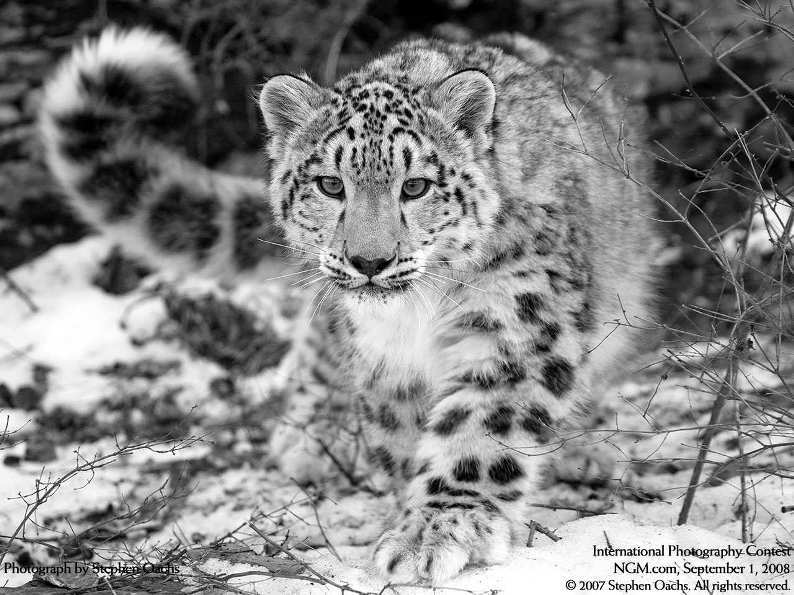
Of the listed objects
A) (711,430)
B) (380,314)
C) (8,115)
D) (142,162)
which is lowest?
(711,430)

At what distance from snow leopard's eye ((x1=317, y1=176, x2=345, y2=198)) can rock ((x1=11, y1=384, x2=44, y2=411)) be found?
272 centimetres

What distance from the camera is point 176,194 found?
5.51 m

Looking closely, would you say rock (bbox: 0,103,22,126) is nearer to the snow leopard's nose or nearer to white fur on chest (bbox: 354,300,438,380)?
white fur on chest (bbox: 354,300,438,380)

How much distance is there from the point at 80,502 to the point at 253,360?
6.25ft

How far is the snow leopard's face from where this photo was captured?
4.06 meters

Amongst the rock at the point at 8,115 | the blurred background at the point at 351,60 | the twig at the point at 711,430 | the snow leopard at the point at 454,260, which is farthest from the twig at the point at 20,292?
the twig at the point at 711,430

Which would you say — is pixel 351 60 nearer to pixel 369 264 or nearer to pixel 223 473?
pixel 223 473

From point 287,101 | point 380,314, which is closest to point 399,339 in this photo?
point 380,314

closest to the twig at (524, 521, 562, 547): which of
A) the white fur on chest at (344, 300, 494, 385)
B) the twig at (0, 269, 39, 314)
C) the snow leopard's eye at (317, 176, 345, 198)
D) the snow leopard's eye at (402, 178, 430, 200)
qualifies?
the white fur on chest at (344, 300, 494, 385)

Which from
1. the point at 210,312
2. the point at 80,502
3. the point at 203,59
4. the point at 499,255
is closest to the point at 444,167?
the point at 499,255

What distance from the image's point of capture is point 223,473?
17.8 ft

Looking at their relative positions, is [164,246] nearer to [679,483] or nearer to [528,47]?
[528,47]

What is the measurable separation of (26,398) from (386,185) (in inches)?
121

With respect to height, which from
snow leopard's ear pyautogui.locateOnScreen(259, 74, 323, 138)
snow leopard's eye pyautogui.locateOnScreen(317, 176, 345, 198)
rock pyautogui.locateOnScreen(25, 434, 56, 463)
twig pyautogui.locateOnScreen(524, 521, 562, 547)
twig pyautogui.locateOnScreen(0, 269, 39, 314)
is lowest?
rock pyautogui.locateOnScreen(25, 434, 56, 463)
